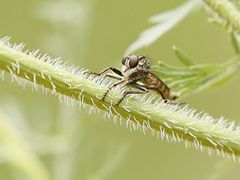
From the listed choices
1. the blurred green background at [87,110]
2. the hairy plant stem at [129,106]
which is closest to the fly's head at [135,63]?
the blurred green background at [87,110]

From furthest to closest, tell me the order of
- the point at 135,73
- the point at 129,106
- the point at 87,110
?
the point at 87,110
the point at 135,73
the point at 129,106

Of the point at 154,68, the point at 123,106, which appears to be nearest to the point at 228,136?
the point at 123,106

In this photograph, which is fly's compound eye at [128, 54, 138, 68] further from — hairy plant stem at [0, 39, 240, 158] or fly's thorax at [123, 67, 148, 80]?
hairy plant stem at [0, 39, 240, 158]

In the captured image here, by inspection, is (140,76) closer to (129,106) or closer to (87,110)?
(129,106)

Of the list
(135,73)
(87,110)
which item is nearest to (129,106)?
(135,73)

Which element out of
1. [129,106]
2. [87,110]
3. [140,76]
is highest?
[87,110]

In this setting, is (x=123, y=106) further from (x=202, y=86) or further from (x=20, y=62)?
(x=202, y=86)

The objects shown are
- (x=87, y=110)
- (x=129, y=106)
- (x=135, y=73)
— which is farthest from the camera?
(x=87, y=110)
